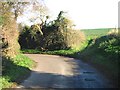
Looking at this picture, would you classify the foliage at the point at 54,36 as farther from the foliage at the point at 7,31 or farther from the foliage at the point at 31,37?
the foliage at the point at 7,31

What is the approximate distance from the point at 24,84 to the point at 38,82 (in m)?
1.28

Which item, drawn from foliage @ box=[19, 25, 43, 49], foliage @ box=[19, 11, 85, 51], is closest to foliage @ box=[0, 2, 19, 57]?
foliage @ box=[19, 11, 85, 51]

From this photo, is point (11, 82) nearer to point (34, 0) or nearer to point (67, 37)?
point (34, 0)

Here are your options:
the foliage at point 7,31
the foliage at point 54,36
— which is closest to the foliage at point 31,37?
the foliage at point 54,36

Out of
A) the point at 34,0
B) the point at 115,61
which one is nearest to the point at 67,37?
the point at 34,0

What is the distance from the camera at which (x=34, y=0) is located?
1217 inches

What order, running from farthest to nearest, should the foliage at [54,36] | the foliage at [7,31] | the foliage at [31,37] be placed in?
the foliage at [31,37] → the foliage at [54,36] → the foliage at [7,31]

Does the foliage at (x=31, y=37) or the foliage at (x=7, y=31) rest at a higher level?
the foliage at (x=7, y=31)

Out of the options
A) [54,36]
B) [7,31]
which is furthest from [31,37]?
[7,31]

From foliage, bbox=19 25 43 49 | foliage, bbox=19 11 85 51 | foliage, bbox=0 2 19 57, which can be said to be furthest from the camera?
foliage, bbox=19 25 43 49

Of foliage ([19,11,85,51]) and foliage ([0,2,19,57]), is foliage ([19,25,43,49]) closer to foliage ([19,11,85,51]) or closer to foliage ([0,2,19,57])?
foliage ([19,11,85,51])

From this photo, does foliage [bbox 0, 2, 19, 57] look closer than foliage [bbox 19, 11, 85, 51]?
Yes

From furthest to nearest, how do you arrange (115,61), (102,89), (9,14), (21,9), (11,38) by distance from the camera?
(21,9), (11,38), (9,14), (115,61), (102,89)

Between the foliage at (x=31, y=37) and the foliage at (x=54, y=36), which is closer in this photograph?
the foliage at (x=54, y=36)
